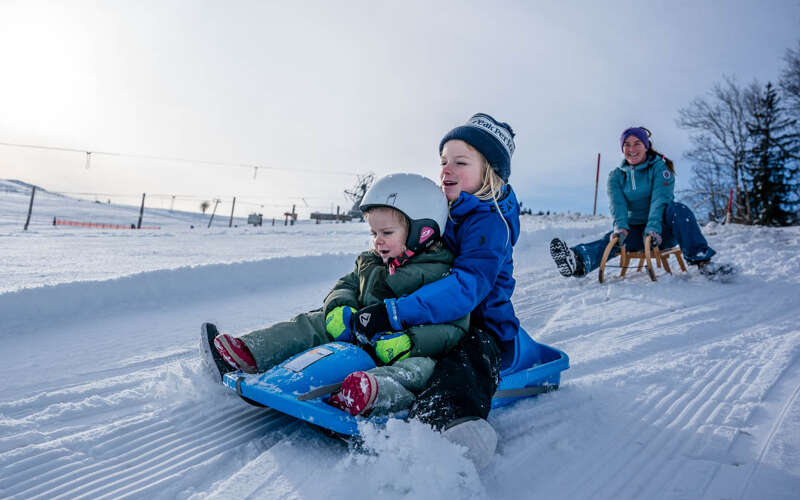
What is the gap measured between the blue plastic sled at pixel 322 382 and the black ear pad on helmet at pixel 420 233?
51 cm

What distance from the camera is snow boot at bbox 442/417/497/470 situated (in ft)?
4.58

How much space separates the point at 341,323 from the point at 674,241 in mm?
4320

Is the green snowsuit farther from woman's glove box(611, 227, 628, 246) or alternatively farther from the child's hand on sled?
woman's glove box(611, 227, 628, 246)

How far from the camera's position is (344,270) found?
6.46 metres

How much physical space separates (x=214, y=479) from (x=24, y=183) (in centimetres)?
10550

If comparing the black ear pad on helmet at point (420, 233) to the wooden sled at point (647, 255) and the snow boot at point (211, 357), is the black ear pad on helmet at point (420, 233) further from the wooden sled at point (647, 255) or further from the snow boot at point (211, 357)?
the wooden sled at point (647, 255)

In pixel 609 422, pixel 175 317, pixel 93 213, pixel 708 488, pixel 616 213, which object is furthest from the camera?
pixel 93 213

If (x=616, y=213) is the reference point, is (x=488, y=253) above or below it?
below

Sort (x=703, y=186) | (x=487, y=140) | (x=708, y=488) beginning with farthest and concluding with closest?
(x=703, y=186) → (x=487, y=140) → (x=708, y=488)

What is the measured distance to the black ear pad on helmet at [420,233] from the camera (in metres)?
2.01

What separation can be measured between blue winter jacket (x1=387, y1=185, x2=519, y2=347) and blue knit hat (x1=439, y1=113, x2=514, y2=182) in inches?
5.2

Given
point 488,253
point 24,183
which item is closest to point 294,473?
point 488,253

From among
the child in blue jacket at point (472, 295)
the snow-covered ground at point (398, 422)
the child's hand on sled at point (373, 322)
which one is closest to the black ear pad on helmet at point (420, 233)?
the child in blue jacket at point (472, 295)

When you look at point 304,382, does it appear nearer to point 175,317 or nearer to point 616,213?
point 175,317
